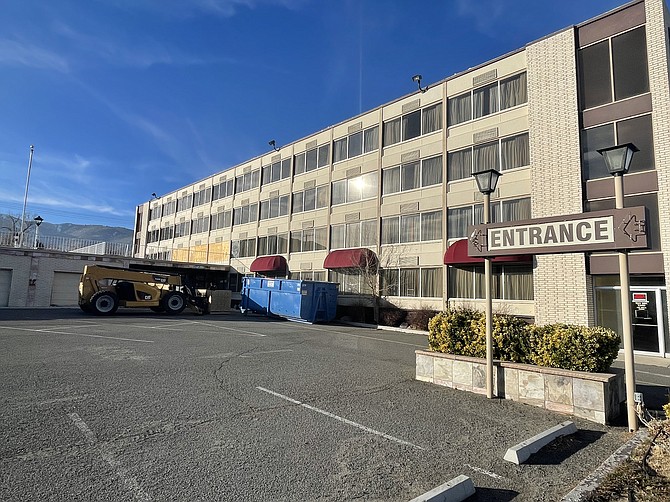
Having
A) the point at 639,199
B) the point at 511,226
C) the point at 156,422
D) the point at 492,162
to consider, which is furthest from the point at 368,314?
the point at 156,422

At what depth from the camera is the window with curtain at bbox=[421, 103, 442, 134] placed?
23.1 meters

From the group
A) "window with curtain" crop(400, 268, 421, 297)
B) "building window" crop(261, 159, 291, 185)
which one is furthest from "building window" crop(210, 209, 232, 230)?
"window with curtain" crop(400, 268, 421, 297)

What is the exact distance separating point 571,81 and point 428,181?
816 centimetres

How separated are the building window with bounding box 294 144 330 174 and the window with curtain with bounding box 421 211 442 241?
10185 mm

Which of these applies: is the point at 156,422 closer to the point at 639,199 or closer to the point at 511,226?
the point at 511,226

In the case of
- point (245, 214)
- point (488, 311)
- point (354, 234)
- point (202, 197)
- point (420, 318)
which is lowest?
point (420, 318)

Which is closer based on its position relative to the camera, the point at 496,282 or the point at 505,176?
the point at 496,282

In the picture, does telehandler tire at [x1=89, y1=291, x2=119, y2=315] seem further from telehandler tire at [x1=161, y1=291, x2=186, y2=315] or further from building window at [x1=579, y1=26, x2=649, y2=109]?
building window at [x1=579, y1=26, x2=649, y2=109]

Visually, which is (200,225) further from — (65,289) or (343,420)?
(343,420)

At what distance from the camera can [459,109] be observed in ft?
72.7

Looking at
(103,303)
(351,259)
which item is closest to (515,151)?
(351,259)

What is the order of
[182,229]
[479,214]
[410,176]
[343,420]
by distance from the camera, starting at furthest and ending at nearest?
[182,229] < [410,176] < [479,214] < [343,420]

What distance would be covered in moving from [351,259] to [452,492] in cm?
2214

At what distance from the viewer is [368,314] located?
24.7m
